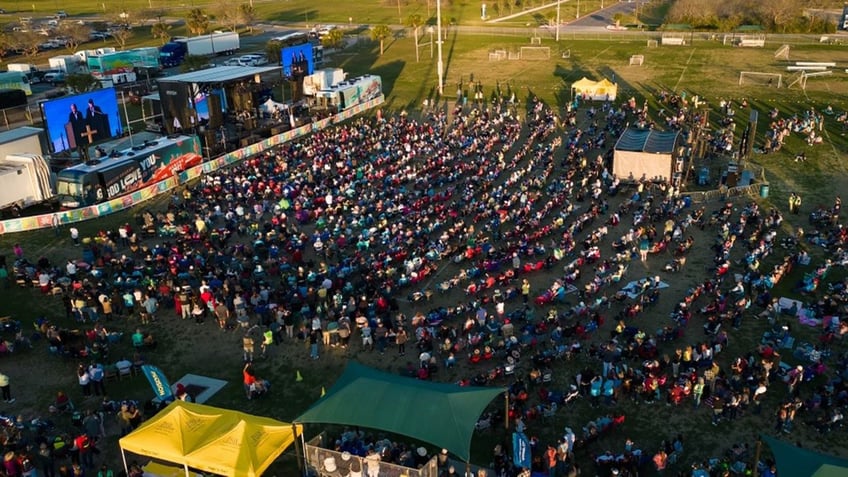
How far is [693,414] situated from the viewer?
65.3 ft

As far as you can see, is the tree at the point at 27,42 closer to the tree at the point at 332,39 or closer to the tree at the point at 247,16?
the tree at the point at 247,16

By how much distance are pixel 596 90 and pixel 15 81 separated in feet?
176

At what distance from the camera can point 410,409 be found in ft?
56.7

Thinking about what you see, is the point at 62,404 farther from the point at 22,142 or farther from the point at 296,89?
the point at 296,89

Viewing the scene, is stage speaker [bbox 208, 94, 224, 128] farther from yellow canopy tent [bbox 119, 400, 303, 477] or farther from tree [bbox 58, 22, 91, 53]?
tree [bbox 58, 22, 91, 53]

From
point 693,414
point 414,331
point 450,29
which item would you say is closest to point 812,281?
point 693,414

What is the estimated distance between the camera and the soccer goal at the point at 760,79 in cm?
6090

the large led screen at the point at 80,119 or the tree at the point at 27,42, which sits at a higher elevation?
the tree at the point at 27,42

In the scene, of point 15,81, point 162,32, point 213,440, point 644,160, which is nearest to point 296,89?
point 15,81

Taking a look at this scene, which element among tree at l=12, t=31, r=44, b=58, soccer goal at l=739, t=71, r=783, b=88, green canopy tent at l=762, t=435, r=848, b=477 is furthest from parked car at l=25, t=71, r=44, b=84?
green canopy tent at l=762, t=435, r=848, b=477

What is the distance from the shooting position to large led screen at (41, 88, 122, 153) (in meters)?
41.1

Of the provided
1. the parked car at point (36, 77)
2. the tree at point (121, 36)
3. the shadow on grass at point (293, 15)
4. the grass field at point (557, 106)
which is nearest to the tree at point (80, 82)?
the parked car at point (36, 77)

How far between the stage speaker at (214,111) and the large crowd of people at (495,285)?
7019 millimetres

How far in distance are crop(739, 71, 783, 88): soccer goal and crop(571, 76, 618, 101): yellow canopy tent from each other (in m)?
13.4
